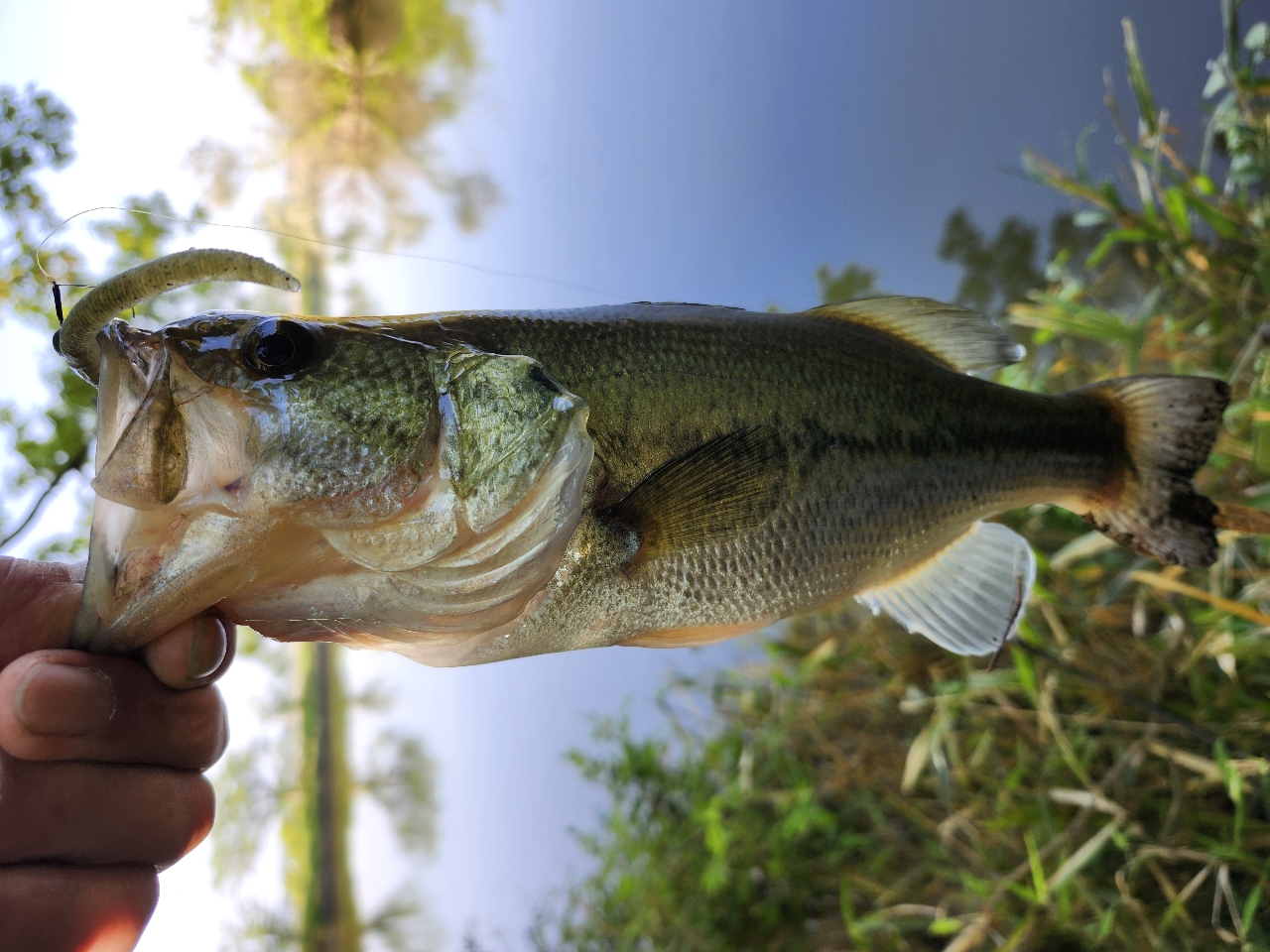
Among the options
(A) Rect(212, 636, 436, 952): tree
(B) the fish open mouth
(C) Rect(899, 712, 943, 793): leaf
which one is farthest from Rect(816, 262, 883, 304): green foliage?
(A) Rect(212, 636, 436, 952): tree

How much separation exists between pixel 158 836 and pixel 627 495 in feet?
1.24

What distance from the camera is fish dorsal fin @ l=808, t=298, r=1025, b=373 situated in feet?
2.13

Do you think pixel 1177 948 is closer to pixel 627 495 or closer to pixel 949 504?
pixel 949 504

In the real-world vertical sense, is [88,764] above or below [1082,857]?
above

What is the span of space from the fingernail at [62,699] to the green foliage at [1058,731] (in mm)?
893

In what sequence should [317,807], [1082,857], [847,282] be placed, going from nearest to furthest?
[1082,857], [847,282], [317,807]

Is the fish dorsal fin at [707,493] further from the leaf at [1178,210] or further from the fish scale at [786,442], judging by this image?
the leaf at [1178,210]

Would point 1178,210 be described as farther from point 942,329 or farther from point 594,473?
point 594,473

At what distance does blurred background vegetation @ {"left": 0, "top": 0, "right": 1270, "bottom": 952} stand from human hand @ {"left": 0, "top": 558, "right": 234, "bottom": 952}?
0.89 m

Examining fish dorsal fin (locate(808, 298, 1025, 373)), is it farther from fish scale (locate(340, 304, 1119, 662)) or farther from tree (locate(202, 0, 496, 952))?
tree (locate(202, 0, 496, 952))

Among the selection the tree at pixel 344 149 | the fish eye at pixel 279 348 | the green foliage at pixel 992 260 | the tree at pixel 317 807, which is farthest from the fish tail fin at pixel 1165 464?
the tree at pixel 317 807

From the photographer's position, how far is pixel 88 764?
0.44 meters

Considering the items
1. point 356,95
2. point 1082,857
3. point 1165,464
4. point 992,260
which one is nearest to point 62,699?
point 1165,464

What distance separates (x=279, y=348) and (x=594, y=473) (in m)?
0.20
